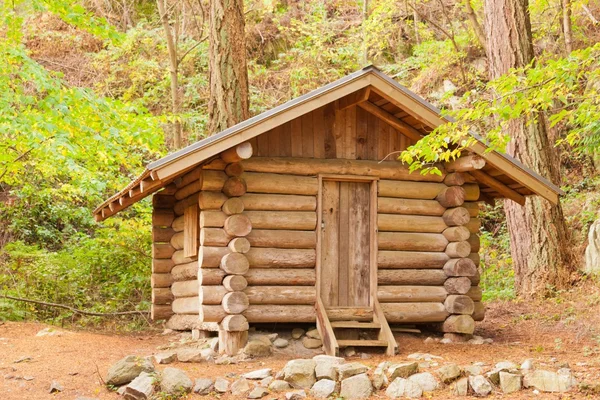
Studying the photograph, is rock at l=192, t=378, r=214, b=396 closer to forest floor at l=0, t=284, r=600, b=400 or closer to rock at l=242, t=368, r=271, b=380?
forest floor at l=0, t=284, r=600, b=400

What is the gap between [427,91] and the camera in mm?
22938

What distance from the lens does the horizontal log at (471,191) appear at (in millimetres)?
12055

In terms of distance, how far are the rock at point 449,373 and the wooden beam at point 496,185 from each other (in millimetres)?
4335

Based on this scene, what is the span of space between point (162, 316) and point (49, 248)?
8326mm

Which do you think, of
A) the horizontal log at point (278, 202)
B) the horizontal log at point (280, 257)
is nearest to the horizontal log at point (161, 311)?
the horizontal log at point (280, 257)

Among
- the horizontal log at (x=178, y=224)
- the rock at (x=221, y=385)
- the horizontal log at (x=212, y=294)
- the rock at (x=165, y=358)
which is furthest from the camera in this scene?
the horizontal log at (x=178, y=224)

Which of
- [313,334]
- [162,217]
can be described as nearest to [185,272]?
[162,217]

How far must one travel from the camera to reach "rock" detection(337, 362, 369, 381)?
28.3 feet

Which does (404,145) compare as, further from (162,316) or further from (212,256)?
(162,316)

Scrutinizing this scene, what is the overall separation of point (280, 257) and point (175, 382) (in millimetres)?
3033

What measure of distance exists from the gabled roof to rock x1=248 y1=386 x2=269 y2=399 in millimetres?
3200

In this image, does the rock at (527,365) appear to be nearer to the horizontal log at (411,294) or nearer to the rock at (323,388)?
the rock at (323,388)

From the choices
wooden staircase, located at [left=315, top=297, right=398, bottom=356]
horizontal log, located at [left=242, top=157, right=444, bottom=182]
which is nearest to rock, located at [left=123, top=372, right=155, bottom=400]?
wooden staircase, located at [left=315, top=297, right=398, bottom=356]

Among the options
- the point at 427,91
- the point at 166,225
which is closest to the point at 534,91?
the point at 166,225
